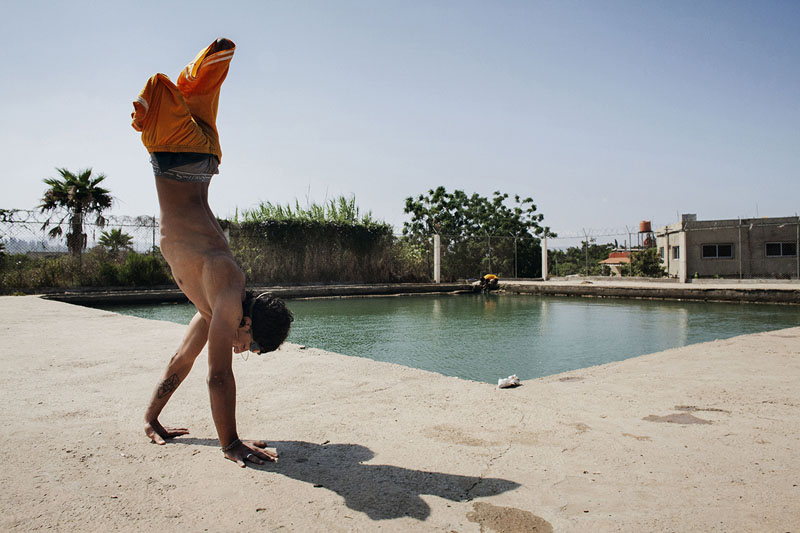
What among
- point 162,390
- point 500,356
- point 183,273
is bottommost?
point 500,356

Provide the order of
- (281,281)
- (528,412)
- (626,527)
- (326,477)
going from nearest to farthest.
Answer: (626,527) < (326,477) < (528,412) < (281,281)

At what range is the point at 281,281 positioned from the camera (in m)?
18.6

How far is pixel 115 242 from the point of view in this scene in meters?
16.0

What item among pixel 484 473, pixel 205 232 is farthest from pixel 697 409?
pixel 205 232

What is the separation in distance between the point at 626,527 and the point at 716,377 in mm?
2728

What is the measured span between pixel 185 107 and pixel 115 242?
16.0 metres

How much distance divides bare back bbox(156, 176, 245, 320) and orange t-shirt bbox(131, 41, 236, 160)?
0.53 feet

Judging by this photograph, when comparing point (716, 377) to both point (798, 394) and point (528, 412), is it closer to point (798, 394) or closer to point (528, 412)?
Answer: point (798, 394)

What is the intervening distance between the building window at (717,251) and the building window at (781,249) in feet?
4.46

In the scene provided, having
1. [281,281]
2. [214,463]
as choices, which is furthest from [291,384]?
[281,281]

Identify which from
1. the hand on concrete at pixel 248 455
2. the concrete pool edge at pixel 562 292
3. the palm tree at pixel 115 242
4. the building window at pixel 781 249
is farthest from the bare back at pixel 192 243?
the building window at pixel 781 249

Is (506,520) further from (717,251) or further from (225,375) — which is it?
(717,251)

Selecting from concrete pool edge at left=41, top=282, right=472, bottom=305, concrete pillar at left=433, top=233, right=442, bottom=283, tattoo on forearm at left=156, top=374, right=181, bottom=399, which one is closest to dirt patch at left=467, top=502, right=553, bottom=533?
tattoo on forearm at left=156, top=374, right=181, bottom=399

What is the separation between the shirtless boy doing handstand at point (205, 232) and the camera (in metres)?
1.94
